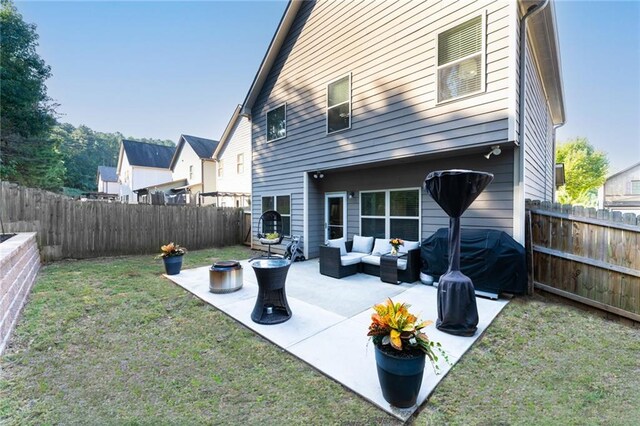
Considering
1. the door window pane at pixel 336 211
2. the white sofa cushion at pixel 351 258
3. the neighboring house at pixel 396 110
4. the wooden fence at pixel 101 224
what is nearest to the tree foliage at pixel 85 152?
the wooden fence at pixel 101 224

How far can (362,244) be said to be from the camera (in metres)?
6.76

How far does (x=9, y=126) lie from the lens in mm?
12578

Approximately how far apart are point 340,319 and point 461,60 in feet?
15.8

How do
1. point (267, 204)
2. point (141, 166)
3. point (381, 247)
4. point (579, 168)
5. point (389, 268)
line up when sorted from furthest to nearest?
point (141, 166)
point (579, 168)
point (267, 204)
point (381, 247)
point (389, 268)

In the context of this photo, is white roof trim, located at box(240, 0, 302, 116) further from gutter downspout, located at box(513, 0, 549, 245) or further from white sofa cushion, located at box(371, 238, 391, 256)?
white sofa cushion, located at box(371, 238, 391, 256)

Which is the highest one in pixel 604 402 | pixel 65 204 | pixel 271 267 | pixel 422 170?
pixel 422 170

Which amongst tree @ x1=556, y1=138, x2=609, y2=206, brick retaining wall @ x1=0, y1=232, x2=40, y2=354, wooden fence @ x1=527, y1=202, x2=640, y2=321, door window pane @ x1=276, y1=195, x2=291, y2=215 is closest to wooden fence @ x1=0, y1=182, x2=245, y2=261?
brick retaining wall @ x1=0, y1=232, x2=40, y2=354

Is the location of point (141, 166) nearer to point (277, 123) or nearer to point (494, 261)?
point (277, 123)

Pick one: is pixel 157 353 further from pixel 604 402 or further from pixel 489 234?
pixel 489 234

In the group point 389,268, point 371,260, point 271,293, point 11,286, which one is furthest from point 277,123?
point 11,286

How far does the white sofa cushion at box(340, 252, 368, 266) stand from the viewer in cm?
598

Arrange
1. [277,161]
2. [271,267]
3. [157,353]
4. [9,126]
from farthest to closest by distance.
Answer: [9,126], [277,161], [271,267], [157,353]

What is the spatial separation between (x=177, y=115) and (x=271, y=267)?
21571mm

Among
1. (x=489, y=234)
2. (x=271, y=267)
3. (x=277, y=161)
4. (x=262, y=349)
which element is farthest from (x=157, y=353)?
(x=277, y=161)
